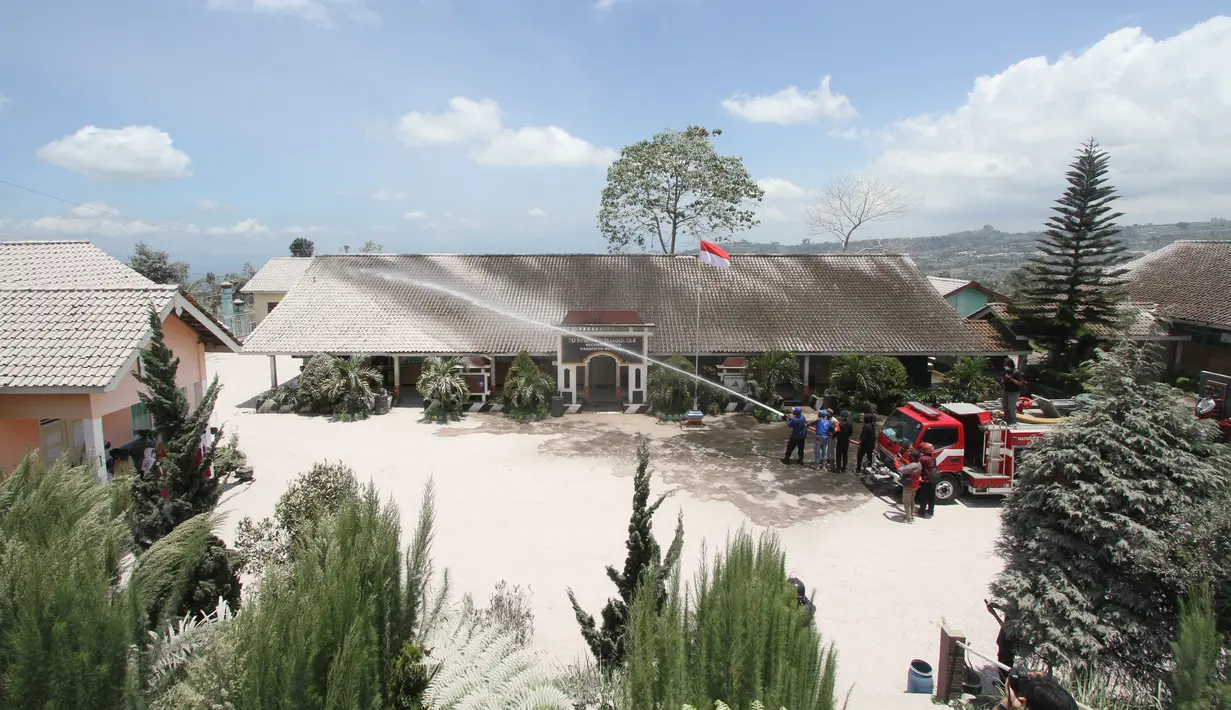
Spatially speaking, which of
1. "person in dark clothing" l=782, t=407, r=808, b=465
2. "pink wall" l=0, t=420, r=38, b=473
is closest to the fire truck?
"person in dark clothing" l=782, t=407, r=808, b=465

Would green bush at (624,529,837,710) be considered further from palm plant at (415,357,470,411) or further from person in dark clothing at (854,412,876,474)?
palm plant at (415,357,470,411)

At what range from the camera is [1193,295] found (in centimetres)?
2639

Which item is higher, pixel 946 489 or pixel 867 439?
pixel 867 439

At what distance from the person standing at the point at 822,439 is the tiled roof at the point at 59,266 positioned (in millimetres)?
15311

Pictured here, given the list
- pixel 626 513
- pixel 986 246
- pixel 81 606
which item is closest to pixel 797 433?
pixel 626 513

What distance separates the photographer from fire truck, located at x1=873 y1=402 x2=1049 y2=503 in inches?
525

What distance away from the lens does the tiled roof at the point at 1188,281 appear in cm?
2469

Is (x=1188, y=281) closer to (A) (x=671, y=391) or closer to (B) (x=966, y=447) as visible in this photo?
(B) (x=966, y=447)

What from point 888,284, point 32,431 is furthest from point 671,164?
point 32,431

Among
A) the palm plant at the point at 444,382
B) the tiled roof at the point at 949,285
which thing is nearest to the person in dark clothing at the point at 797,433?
the palm plant at the point at 444,382

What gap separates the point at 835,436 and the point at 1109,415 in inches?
320

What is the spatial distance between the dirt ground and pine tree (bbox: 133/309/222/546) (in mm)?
2823

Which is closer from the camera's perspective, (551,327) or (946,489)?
(946,489)

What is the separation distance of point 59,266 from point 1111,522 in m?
20.2
